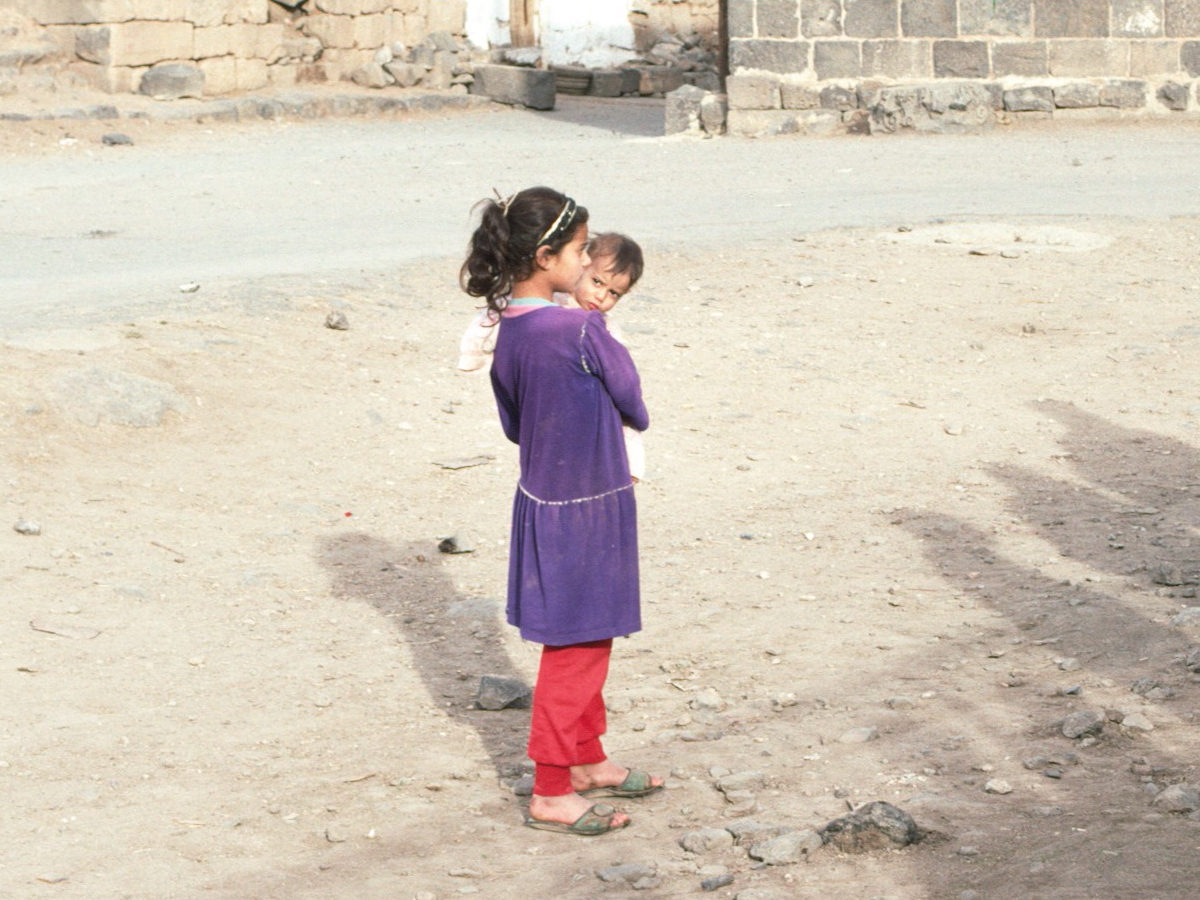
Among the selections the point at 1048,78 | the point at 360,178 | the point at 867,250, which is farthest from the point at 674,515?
the point at 1048,78

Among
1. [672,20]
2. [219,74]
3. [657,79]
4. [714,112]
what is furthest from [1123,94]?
[219,74]

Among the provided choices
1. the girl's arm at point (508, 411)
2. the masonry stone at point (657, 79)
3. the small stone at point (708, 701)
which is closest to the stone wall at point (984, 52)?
the masonry stone at point (657, 79)

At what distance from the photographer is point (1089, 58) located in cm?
1441

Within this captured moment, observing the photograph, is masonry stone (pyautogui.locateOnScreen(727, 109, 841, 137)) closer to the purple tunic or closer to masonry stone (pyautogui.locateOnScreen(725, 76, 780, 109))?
masonry stone (pyautogui.locateOnScreen(725, 76, 780, 109))

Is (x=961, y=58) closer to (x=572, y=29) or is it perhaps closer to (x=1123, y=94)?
(x=1123, y=94)

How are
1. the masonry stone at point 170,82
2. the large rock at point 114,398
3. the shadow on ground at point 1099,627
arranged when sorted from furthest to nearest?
1. the masonry stone at point 170,82
2. the large rock at point 114,398
3. the shadow on ground at point 1099,627

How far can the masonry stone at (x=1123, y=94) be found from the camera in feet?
47.2

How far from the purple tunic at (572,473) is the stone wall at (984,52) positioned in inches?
463

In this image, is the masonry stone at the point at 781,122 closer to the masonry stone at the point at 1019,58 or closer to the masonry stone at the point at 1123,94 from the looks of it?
the masonry stone at the point at 1019,58

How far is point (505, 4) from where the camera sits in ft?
70.3

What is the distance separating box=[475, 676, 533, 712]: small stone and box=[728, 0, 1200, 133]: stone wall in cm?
1123

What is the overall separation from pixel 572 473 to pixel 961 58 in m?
12.1

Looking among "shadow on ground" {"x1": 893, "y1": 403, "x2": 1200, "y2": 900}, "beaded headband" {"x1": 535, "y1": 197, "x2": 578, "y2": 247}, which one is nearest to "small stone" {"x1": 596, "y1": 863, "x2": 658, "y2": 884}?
"shadow on ground" {"x1": 893, "y1": 403, "x2": 1200, "y2": 900}

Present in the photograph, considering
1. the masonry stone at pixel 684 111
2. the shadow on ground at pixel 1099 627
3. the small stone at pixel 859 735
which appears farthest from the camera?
the masonry stone at pixel 684 111
